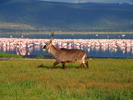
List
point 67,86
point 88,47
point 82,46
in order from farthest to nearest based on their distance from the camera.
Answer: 1. point 82,46
2. point 88,47
3. point 67,86

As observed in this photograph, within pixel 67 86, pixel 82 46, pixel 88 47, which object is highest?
pixel 82 46

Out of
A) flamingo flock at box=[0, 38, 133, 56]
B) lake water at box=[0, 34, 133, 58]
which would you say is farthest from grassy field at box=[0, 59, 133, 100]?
flamingo flock at box=[0, 38, 133, 56]

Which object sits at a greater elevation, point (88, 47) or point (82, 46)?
point (82, 46)

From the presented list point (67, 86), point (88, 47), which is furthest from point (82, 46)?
point (67, 86)

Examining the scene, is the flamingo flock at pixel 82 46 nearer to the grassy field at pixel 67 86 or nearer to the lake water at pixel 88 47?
the lake water at pixel 88 47

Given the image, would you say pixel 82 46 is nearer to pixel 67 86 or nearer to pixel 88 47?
pixel 88 47

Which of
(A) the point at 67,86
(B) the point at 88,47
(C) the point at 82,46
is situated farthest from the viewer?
(C) the point at 82,46

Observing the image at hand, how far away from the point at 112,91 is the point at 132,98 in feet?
3.05

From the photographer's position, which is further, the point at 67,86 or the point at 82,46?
the point at 82,46

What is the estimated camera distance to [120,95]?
836 centimetres

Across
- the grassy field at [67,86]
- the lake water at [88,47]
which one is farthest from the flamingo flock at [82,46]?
the grassy field at [67,86]

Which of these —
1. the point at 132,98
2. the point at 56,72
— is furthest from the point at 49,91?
the point at 56,72

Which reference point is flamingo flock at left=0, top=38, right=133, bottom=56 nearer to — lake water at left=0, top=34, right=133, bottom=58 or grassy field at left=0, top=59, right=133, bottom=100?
lake water at left=0, top=34, right=133, bottom=58

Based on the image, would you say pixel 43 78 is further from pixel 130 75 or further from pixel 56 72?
pixel 130 75
